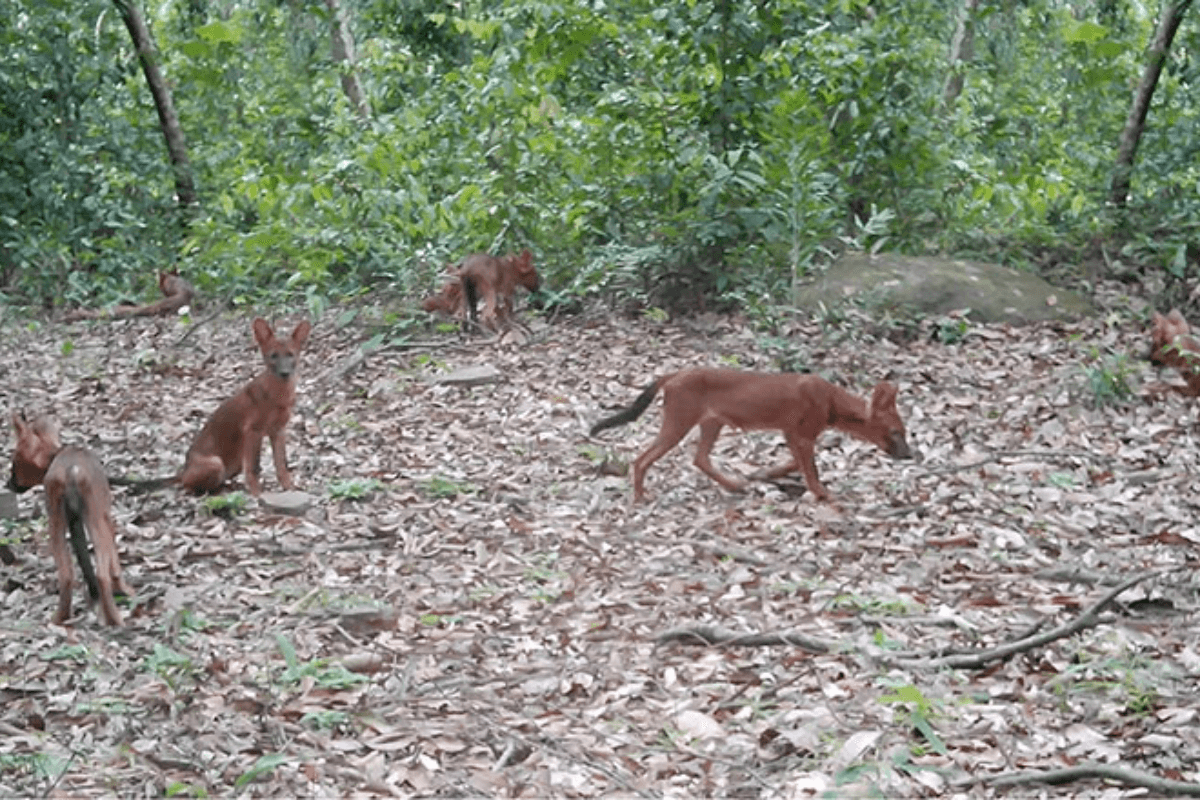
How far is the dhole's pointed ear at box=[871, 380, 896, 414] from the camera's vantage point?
7.56 m

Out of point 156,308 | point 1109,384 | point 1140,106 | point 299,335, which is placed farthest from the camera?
point 156,308

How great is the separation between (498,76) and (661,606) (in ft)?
22.5

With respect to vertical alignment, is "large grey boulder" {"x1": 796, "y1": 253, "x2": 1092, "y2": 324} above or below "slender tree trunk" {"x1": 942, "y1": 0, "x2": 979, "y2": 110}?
below

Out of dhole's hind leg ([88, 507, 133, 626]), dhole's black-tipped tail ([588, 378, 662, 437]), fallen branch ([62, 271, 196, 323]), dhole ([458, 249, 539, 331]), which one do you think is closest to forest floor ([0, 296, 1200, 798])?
dhole's hind leg ([88, 507, 133, 626])

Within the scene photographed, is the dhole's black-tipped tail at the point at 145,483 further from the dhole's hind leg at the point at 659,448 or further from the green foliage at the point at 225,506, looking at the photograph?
the dhole's hind leg at the point at 659,448

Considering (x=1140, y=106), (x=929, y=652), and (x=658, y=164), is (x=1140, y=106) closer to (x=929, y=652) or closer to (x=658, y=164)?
(x=658, y=164)

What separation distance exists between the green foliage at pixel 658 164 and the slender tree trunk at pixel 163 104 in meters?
0.51

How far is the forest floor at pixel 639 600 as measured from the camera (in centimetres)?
440

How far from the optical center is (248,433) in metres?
7.84

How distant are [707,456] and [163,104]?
10.1m

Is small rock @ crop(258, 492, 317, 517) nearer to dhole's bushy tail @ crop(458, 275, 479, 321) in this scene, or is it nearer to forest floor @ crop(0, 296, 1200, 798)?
forest floor @ crop(0, 296, 1200, 798)

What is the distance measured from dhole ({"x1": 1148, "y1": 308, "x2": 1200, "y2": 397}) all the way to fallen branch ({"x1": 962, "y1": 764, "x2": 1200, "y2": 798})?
5.43m

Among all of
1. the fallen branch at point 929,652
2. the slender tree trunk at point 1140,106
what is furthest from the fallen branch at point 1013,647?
the slender tree trunk at point 1140,106

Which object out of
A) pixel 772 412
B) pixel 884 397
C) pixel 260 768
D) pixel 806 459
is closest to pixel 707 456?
pixel 772 412
